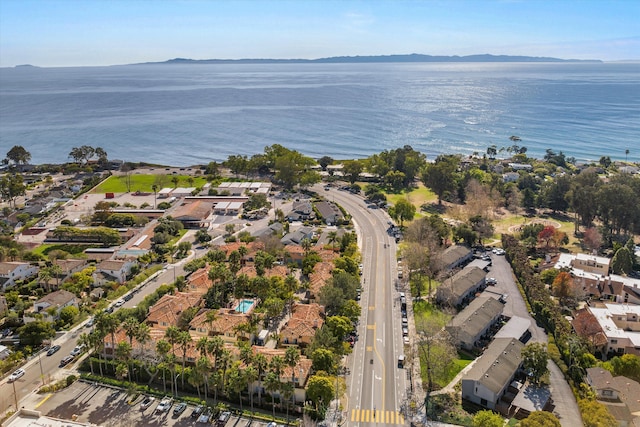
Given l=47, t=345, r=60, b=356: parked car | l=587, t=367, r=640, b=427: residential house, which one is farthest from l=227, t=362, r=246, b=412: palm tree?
l=587, t=367, r=640, b=427: residential house

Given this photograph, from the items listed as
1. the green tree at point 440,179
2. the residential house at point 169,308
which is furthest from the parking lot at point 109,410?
the green tree at point 440,179

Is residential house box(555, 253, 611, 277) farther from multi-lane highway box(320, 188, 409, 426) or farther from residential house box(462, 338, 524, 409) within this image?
residential house box(462, 338, 524, 409)

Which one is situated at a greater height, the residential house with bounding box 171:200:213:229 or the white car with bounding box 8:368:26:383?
the residential house with bounding box 171:200:213:229

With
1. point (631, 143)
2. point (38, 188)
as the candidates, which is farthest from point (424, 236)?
point (631, 143)

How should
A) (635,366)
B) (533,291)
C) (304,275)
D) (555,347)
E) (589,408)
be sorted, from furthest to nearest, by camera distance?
(304,275)
(533,291)
(555,347)
(635,366)
(589,408)

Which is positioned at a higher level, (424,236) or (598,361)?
(424,236)

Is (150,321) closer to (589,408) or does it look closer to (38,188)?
(589,408)

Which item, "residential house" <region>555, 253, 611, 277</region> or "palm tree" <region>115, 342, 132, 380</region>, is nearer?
"palm tree" <region>115, 342, 132, 380</region>
